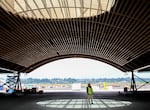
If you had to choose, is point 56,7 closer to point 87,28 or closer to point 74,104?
point 87,28

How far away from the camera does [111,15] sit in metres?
23.6

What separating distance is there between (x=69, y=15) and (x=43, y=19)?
2916 mm

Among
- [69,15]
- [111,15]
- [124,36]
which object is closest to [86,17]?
[69,15]

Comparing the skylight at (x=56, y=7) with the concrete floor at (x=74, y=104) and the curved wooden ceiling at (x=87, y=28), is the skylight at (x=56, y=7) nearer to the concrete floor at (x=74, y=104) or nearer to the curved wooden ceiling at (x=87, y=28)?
the curved wooden ceiling at (x=87, y=28)

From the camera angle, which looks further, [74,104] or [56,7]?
[74,104]

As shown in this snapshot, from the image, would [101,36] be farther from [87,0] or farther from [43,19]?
[87,0]

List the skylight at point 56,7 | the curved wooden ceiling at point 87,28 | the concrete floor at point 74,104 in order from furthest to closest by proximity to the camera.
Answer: the skylight at point 56,7 → the curved wooden ceiling at point 87,28 → the concrete floor at point 74,104

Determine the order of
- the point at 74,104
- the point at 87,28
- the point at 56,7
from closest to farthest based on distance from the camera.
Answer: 1. the point at 56,7
2. the point at 74,104
3. the point at 87,28

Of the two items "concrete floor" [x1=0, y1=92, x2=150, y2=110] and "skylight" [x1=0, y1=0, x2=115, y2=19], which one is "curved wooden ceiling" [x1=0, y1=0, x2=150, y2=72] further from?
"concrete floor" [x1=0, y1=92, x2=150, y2=110]

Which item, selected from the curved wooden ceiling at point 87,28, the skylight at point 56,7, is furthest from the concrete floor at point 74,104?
the skylight at point 56,7

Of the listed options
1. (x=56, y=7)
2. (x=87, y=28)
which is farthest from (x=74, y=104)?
(x=87, y=28)

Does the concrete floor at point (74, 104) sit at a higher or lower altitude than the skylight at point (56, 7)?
lower

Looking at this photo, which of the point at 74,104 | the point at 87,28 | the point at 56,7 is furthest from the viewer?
the point at 87,28

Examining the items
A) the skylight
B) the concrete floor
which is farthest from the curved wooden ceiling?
the concrete floor
